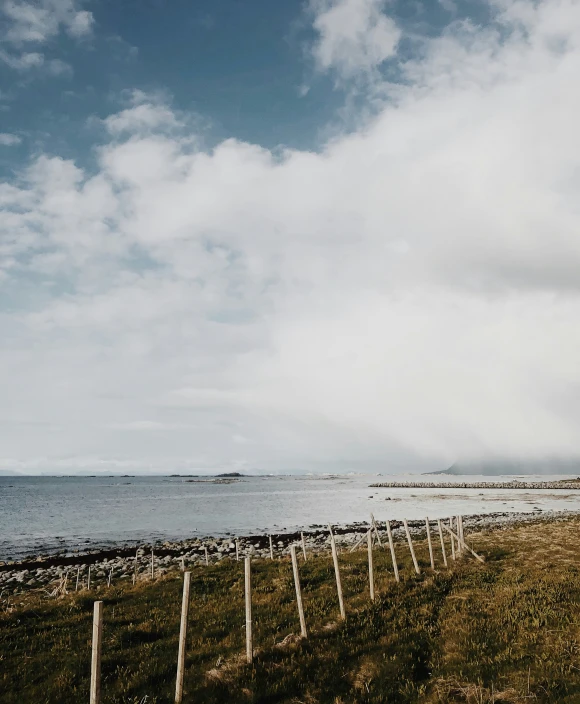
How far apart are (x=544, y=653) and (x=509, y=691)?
2.35 metres

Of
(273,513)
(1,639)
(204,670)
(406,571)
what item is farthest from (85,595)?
(273,513)

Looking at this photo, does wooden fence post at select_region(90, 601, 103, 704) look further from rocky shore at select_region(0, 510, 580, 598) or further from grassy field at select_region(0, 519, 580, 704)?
rocky shore at select_region(0, 510, 580, 598)

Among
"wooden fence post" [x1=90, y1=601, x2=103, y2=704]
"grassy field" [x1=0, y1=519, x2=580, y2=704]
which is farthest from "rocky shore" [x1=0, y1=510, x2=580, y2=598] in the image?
"wooden fence post" [x1=90, y1=601, x2=103, y2=704]

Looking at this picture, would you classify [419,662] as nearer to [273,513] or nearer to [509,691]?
[509,691]

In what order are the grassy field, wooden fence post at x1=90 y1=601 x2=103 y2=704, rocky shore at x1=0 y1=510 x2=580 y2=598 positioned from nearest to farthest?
1. wooden fence post at x1=90 y1=601 x2=103 y2=704
2. the grassy field
3. rocky shore at x1=0 y1=510 x2=580 y2=598

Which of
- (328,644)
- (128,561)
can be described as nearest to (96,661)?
(328,644)

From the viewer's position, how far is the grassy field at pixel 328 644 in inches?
373

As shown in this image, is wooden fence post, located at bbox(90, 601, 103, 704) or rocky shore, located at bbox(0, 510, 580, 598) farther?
rocky shore, located at bbox(0, 510, 580, 598)

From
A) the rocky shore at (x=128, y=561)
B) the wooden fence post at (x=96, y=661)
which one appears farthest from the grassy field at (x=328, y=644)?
the rocky shore at (x=128, y=561)

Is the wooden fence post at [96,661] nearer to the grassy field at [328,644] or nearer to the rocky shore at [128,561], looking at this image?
the grassy field at [328,644]

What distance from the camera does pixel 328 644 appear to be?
11734 millimetres

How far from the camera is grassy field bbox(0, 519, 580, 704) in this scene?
9477mm

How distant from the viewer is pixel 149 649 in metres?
12.6

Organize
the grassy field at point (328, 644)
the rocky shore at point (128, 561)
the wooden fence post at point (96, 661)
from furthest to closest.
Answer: the rocky shore at point (128, 561)
the grassy field at point (328, 644)
the wooden fence post at point (96, 661)
